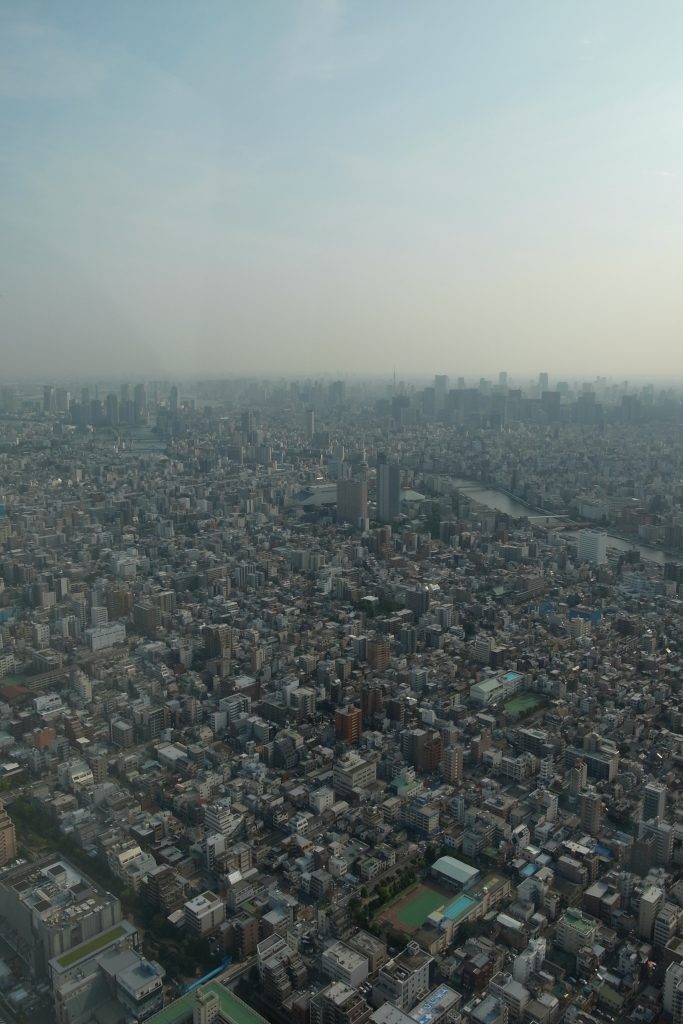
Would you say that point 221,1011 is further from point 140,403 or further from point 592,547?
point 140,403

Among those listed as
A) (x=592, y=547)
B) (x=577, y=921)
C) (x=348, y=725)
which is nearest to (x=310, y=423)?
(x=592, y=547)

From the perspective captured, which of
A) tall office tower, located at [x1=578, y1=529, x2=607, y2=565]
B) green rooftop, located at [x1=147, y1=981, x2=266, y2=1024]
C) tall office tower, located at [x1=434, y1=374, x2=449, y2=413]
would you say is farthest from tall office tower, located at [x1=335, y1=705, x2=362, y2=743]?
tall office tower, located at [x1=434, y1=374, x2=449, y2=413]

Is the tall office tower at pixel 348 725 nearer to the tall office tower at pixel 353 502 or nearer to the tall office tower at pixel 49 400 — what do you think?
the tall office tower at pixel 49 400

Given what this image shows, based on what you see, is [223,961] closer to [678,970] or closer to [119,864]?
[119,864]

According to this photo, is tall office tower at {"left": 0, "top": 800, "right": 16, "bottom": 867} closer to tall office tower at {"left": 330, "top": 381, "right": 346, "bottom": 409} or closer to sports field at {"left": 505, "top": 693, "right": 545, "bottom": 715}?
sports field at {"left": 505, "top": 693, "right": 545, "bottom": 715}

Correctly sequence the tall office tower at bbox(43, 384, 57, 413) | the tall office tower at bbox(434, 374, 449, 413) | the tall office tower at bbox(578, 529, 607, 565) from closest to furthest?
the tall office tower at bbox(43, 384, 57, 413)
the tall office tower at bbox(578, 529, 607, 565)
the tall office tower at bbox(434, 374, 449, 413)
